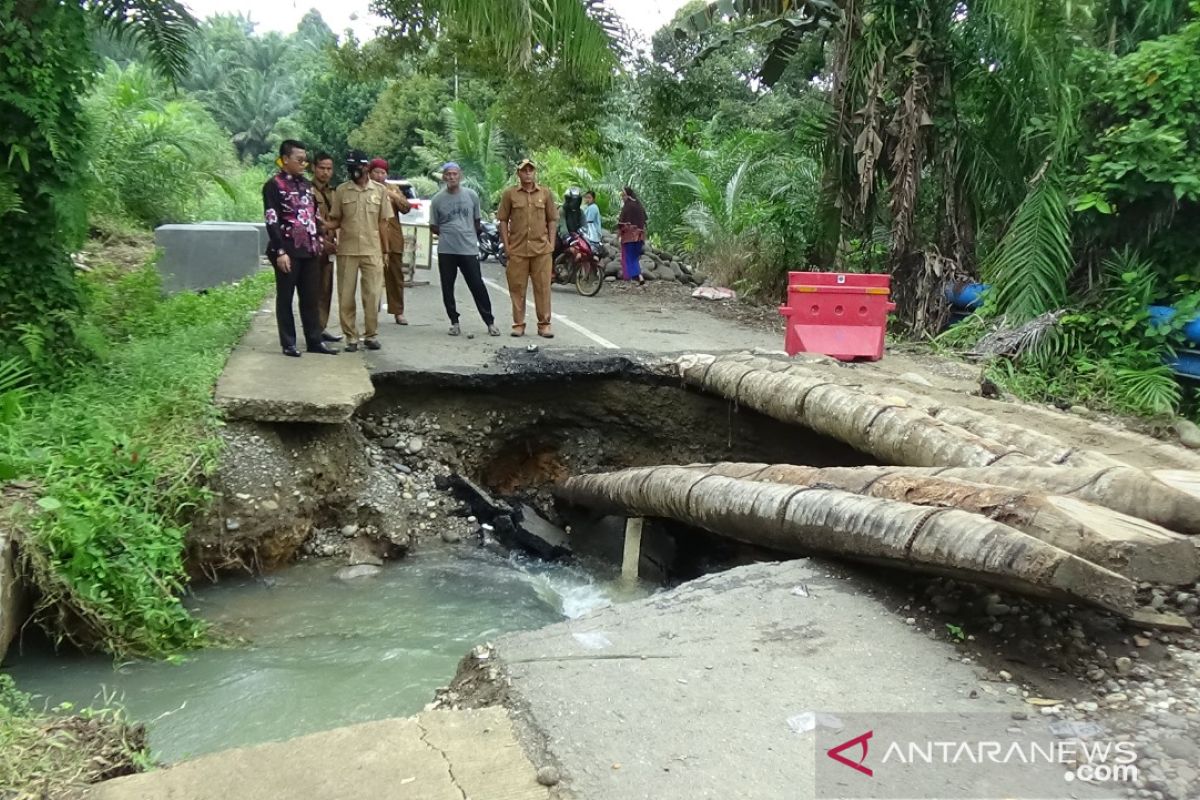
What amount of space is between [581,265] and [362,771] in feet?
39.8

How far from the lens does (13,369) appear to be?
5422 millimetres

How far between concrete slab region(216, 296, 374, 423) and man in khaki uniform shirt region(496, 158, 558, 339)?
84.3 inches

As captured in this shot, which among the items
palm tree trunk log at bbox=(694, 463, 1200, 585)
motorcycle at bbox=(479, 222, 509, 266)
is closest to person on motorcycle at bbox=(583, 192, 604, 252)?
motorcycle at bbox=(479, 222, 509, 266)

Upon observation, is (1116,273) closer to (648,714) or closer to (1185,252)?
(1185,252)

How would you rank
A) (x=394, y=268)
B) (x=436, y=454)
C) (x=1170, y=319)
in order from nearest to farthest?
(x=436, y=454) → (x=1170, y=319) → (x=394, y=268)

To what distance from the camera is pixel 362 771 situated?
241cm

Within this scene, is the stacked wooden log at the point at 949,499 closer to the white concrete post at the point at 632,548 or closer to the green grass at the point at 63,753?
the white concrete post at the point at 632,548

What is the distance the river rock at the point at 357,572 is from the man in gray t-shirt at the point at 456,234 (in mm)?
3445

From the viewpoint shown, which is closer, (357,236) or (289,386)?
(289,386)

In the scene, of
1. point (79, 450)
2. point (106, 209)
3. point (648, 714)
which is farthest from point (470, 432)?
point (106, 209)

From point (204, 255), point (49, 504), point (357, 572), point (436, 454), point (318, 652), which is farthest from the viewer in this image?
point (204, 255)

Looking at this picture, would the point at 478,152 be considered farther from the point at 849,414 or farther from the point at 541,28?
the point at 849,414

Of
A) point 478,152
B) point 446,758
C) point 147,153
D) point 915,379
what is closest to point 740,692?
point 446,758

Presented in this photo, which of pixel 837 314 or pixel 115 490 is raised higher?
pixel 837 314
